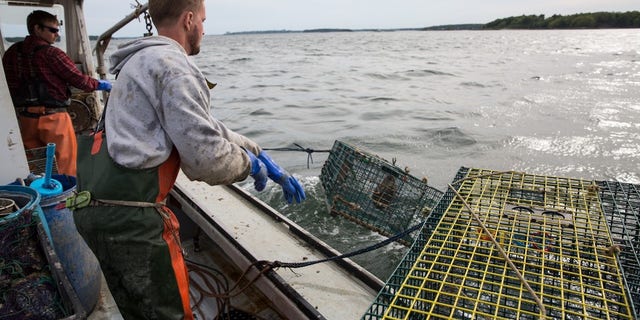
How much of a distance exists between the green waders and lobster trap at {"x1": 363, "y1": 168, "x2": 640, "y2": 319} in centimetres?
95

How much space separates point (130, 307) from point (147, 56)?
3.81 ft

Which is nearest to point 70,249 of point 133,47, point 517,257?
point 133,47

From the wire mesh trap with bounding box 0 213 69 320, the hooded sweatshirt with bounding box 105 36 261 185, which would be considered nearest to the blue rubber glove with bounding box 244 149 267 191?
the hooded sweatshirt with bounding box 105 36 261 185

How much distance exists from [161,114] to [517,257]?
1.95m

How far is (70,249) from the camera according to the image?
294 cm

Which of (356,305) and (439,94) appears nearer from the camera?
(356,305)

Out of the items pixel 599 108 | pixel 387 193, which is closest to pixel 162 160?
pixel 387 193

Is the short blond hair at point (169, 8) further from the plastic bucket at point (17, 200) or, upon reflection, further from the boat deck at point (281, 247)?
the boat deck at point (281, 247)

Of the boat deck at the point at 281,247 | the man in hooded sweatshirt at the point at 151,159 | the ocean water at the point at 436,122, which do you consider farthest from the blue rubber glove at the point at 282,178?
the ocean water at the point at 436,122

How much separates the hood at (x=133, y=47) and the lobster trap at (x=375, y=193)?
10.6 feet

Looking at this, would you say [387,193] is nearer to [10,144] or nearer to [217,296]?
[217,296]

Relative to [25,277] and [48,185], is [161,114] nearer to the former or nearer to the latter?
[25,277]

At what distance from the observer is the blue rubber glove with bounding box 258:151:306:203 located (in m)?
2.48

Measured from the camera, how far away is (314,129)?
43.3 feet
